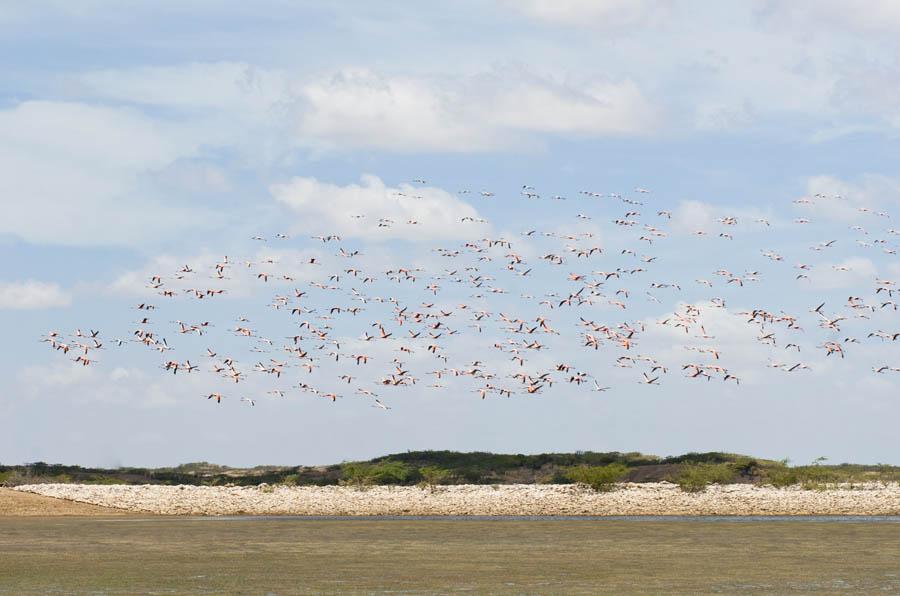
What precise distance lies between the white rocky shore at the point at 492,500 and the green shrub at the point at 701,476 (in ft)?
2.40

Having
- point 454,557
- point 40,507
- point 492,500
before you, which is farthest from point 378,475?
point 454,557

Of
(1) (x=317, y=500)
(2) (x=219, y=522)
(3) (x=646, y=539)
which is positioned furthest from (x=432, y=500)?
Result: (3) (x=646, y=539)

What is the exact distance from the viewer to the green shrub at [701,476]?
78250 millimetres

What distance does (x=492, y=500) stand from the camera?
75.6 metres

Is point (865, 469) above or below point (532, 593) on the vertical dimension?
above

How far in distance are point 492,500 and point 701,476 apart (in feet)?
45.9

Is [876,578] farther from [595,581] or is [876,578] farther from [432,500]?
[432,500]

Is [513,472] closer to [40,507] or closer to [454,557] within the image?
[40,507]

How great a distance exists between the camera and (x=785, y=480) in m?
82.5

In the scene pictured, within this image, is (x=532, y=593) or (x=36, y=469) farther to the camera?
(x=36, y=469)

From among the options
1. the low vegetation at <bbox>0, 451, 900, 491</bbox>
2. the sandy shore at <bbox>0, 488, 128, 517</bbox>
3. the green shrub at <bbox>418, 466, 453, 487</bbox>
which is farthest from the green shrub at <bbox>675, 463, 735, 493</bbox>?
the sandy shore at <bbox>0, 488, 128, 517</bbox>

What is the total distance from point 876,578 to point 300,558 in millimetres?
17748

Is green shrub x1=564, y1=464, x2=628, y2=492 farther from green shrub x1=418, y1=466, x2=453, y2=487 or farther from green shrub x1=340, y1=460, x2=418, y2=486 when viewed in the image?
green shrub x1=340, y1=460, x2=418, y2=486

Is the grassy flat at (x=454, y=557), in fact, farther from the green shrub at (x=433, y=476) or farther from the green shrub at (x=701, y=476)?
the green shrub at (x=433, y=476)
